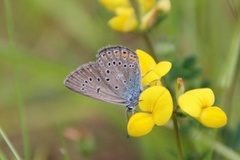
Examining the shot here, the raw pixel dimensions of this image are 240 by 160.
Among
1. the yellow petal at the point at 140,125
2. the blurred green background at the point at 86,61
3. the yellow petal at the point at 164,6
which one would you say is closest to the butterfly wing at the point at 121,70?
the yellow petal at the point at 140,125

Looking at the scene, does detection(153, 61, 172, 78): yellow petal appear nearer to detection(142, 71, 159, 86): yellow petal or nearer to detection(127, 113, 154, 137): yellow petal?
detection(142, 71, 159, 86): yellow petal

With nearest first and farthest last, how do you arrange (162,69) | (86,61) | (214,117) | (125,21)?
(214,117), (162,69), (125,21), (86,61)

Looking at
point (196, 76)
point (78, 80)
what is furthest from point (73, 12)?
point (78, 80)

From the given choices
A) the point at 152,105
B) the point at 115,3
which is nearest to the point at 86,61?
the point at 115,3

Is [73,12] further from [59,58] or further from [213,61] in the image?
[213,61]

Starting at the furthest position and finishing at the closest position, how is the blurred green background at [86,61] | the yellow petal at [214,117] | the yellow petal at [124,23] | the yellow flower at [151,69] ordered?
the blurred green background at [86,61] < the yellow petal at [124,23] < the yellow flower at [151,69] < the yellow petal at [214,117]

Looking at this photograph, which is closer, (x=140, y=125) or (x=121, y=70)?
(x=140, y=125)

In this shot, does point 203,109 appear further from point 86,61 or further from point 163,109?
point 86,61

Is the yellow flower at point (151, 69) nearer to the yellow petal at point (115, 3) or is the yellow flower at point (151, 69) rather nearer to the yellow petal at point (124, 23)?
the yellow petal at point (124, 23)
